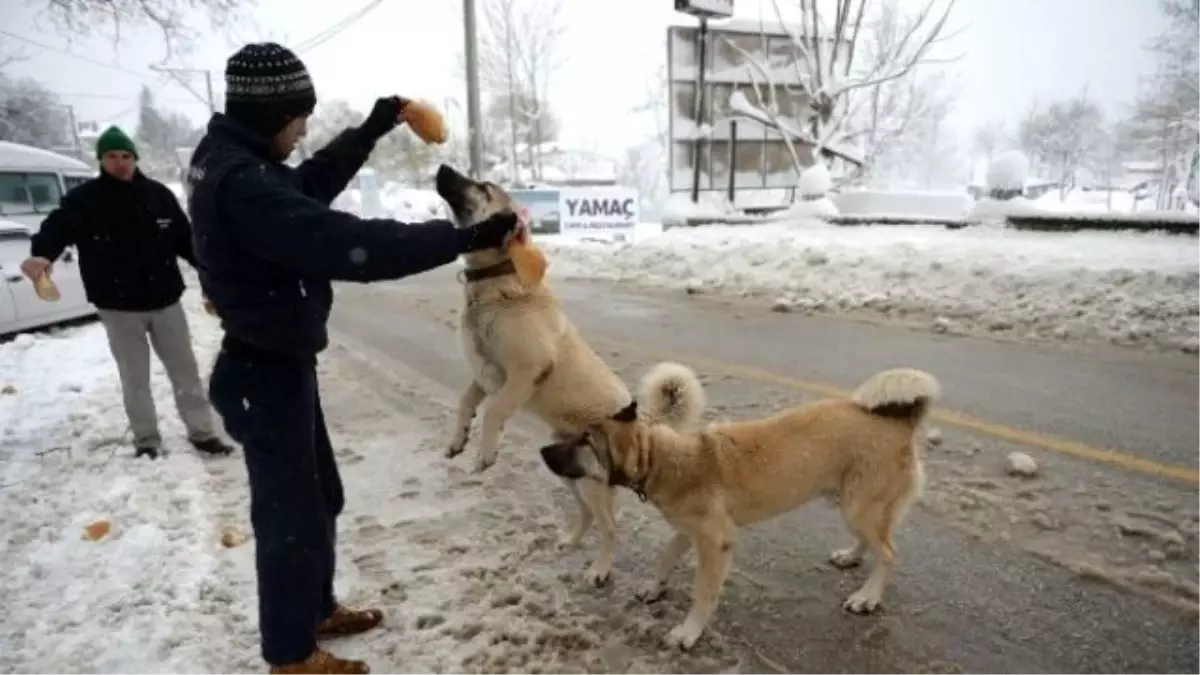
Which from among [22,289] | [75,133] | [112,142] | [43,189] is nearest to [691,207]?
[43,189]

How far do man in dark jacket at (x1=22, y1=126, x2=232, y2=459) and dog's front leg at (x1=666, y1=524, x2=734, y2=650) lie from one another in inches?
158

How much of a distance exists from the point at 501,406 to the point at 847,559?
1891mm

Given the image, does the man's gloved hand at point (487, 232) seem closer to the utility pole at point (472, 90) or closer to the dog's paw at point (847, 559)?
the dog's paw at point (847, 559)

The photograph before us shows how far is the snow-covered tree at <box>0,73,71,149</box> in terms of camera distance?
20.8 meters

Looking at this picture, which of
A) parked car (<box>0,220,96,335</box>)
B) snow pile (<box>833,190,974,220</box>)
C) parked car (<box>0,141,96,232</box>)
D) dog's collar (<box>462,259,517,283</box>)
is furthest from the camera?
snow pile (<box>833,190,974,220</box>)

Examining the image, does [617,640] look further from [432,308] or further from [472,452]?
[432,308]

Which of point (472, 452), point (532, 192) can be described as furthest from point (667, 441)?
point (532, 192)

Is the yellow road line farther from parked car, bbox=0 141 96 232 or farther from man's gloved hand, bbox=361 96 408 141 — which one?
parked car, bbox=0 141 96 232

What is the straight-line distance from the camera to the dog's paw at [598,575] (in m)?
3.37

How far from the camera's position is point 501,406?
364 centimetres

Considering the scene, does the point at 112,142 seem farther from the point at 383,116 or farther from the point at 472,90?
the point at 472,90

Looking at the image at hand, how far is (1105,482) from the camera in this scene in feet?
13.6

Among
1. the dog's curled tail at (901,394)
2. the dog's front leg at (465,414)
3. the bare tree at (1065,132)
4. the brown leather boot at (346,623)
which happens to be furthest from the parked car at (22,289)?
the bare tree at (1065,132)

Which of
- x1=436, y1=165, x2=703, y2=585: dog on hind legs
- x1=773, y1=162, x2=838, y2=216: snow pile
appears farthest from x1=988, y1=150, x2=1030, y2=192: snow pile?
x1=436, y1=165, x2=703, y2=585: dog on hind legs
